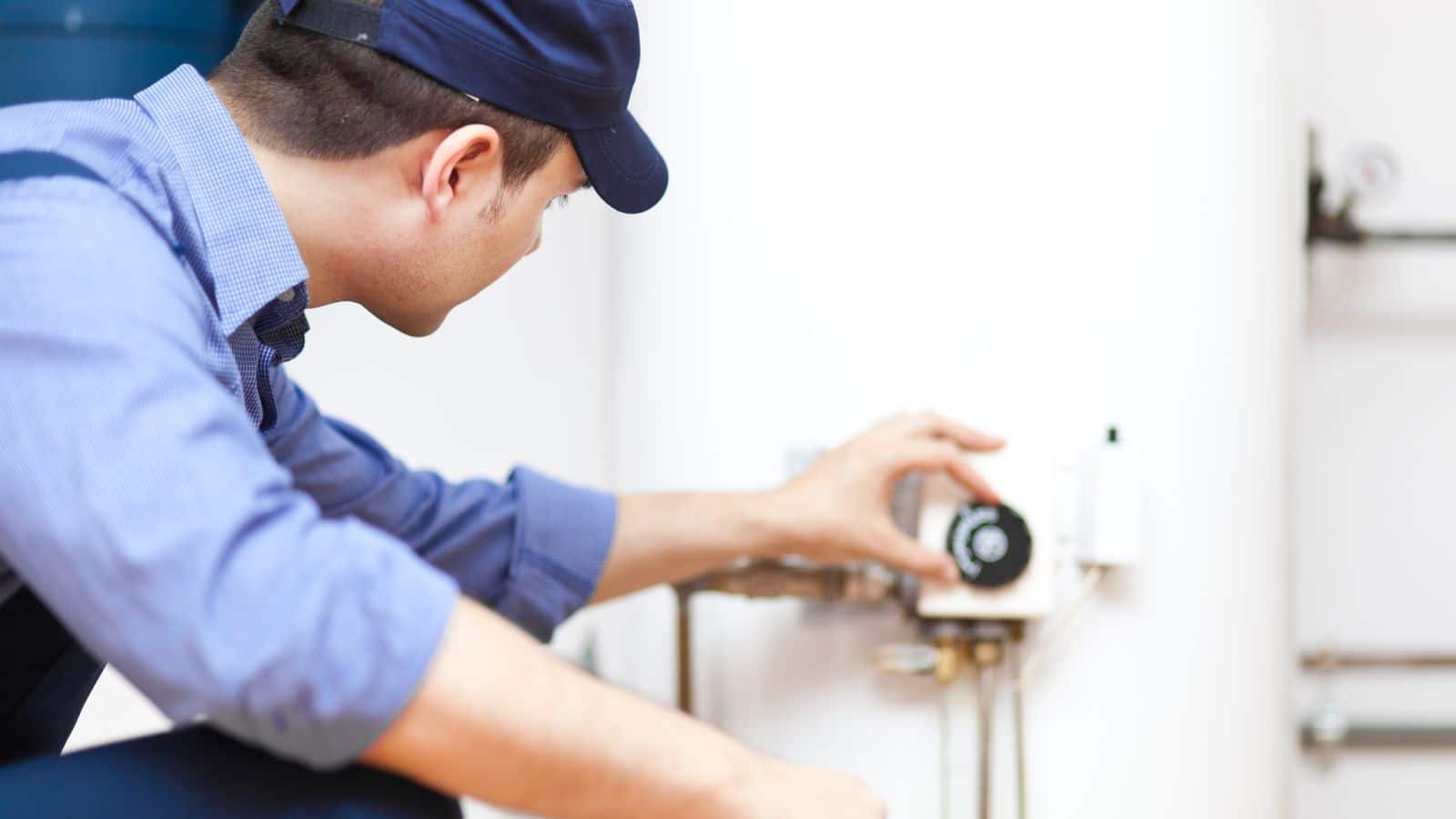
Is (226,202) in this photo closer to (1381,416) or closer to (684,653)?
(684,653)

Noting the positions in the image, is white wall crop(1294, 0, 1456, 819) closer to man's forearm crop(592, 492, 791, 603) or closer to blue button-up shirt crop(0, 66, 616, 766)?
man's forearm crop(592, 492, 791, 603)

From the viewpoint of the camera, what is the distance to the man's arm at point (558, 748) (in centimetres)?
58

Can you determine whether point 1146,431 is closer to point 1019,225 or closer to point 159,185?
point 1019,225

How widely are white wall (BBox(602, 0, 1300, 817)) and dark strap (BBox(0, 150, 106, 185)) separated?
509 millimetres

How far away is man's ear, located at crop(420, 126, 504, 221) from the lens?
2.63 feet

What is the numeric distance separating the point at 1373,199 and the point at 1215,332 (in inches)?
20.5

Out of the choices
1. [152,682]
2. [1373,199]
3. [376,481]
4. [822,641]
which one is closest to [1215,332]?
[822,641]

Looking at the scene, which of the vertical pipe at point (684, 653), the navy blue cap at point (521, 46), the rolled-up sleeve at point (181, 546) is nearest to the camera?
the rolled-up sleeve at point (181, 546)

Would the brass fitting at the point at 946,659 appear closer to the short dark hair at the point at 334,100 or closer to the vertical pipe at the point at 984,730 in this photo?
the vertical pipe at the point at 984,730

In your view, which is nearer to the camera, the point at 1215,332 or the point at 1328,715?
the point at 1215,332

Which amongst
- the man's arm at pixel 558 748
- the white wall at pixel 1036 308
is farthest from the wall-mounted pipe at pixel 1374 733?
the man's arm at pixel 558 748

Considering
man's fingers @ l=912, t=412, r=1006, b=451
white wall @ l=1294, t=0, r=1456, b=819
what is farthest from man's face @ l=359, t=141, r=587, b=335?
white wall @ l=1294, t=0, r=1456, b=819

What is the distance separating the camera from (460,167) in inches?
32.7

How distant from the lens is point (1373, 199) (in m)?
1.42
